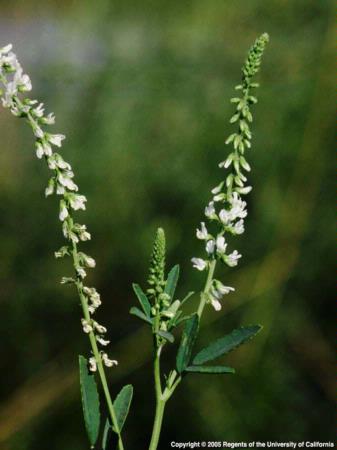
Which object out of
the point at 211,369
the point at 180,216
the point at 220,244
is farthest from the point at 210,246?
the point at 180,216

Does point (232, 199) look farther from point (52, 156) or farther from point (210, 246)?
point (52, 156)

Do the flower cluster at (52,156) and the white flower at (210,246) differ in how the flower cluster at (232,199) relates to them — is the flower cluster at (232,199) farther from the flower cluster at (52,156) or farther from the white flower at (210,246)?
the flower cluster at (52,156)

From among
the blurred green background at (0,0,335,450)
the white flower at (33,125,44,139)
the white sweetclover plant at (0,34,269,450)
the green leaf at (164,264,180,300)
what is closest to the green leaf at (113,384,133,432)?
the white sweetclover plant at (0,34,269,450)

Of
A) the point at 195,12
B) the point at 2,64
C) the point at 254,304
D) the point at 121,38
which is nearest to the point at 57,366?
the point at 254,304

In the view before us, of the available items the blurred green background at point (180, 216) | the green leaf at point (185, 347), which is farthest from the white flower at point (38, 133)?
the blurred green background at point (180, 216)

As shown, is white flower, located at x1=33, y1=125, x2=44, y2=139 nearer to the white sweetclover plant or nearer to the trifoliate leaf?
the white sweetclover plant

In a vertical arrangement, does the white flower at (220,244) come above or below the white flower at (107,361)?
above
